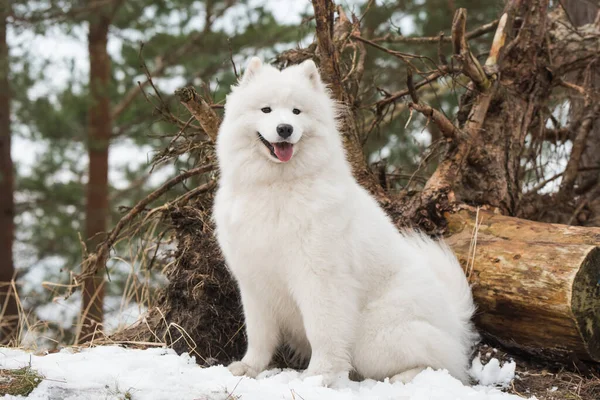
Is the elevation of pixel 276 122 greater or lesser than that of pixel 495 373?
greater

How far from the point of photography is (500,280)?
12.9 ft

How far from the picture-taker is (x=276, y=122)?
10.9 feet

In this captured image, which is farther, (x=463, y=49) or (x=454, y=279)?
(x=463, y=49)

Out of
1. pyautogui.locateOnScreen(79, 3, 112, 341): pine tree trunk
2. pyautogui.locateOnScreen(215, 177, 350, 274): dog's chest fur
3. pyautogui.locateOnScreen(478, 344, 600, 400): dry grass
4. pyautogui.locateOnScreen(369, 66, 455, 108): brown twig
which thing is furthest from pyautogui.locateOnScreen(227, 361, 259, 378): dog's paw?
pyautogui.locateOnScreen(79, 3, 112, 341): pine tree trunk

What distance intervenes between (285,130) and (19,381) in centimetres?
179

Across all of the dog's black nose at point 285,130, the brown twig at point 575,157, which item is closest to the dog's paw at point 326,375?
the dog's black nose at point 285,130

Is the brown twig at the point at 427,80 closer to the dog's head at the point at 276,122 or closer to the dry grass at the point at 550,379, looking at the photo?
the dog's head at the point at 276,122

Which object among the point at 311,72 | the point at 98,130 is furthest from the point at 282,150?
the point at 98,130

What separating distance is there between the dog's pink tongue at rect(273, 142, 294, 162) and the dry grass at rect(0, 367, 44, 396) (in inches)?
64.0

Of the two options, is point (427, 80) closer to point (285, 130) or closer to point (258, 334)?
point (285, 130)

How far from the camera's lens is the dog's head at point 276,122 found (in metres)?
3.40

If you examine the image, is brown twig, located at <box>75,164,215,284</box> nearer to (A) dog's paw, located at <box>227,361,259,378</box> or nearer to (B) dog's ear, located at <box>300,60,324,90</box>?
(B) dog's ear, located at <box>300,60,324,90</box>

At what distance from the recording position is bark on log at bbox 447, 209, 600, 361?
364 centimetres

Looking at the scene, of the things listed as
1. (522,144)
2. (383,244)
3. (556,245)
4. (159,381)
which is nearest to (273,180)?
(383,244)
